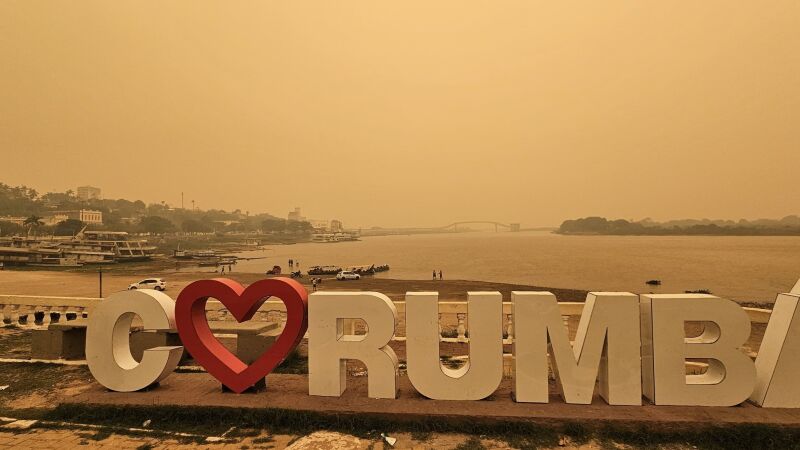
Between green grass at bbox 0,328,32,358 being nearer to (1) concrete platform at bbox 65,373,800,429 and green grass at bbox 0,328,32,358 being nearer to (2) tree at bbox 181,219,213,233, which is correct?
(1) concrete platform at bbox 65,373,800,429

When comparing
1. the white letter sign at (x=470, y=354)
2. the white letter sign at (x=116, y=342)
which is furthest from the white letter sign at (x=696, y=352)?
the white letter sign at (x=116, y=342)

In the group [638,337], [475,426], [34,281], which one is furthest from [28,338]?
[34,281]

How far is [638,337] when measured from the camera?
743 centimetres

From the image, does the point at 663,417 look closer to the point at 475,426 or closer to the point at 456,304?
the point at 475,426

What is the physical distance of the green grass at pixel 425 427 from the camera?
6531 millimetres

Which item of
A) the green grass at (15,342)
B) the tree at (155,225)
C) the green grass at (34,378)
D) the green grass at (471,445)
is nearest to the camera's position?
the green grass at (471,445)

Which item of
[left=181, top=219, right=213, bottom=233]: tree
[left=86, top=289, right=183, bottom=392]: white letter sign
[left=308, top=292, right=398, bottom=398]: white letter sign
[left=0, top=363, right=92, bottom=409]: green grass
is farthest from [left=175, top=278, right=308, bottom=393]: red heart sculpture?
[left=181, top=219, right=213, bottom=233]: tree

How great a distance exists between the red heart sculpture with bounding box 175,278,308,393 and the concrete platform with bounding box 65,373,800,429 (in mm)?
475

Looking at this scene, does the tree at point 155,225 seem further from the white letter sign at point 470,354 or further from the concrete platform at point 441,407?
the white letter sign at point 470,354

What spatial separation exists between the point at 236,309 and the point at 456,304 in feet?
25.5

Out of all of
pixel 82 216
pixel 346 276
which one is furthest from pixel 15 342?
pixel 82 216

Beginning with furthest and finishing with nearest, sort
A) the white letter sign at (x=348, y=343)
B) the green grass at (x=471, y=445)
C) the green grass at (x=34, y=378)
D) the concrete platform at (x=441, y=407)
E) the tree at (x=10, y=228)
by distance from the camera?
the tree at (x=10, y=228) < the green grass at (x=34, y=378) < the white letter sign at (x=348, y=343) < the concrete platform at (x=441, y=407) < the green grass at (x=471, y=445)

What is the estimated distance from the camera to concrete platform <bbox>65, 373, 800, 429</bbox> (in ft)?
22.5

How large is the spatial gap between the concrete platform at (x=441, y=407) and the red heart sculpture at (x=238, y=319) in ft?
1.56
